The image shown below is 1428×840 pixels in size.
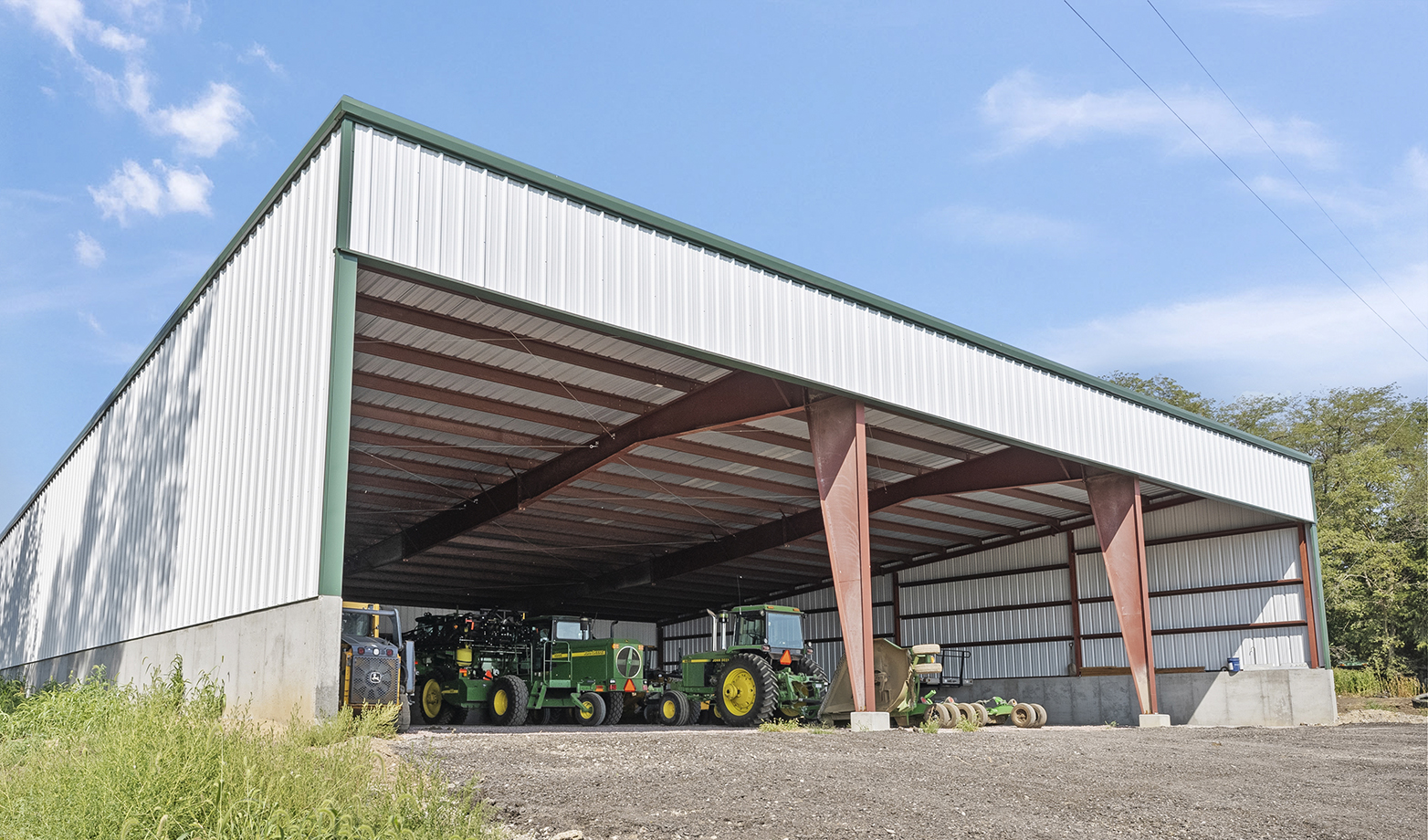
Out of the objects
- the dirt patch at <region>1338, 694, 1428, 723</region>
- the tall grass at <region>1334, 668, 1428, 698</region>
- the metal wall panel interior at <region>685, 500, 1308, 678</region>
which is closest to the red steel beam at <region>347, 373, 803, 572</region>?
the metal wall panel interior at <region>685, 500, 1308, 678</region>

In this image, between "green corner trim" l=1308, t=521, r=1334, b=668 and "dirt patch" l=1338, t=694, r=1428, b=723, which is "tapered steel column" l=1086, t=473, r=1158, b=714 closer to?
"green corner trim" l=1308, t=521, r=1334, b=668

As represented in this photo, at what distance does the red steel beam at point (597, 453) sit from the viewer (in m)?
19.5

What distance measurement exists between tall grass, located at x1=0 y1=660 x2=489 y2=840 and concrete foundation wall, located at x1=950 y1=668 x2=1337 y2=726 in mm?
26131

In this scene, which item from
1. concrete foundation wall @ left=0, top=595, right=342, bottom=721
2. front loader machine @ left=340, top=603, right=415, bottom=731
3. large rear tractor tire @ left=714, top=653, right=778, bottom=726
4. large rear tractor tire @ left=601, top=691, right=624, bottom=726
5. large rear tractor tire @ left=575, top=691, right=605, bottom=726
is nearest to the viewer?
concrete foundation wall @ left=0, top=595, right=342, bottom=721

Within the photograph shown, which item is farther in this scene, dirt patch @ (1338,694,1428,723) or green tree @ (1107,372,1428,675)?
green tree @ (1107,372,1428,675)

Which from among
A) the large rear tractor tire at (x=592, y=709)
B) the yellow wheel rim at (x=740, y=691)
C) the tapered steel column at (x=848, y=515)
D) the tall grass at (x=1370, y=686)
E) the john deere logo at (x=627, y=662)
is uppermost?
the tapered steel column at (x=848, y=515)

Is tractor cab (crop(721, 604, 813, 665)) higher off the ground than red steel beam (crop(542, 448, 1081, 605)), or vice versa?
red steel beam (crop(542, 448, 1081, 605))

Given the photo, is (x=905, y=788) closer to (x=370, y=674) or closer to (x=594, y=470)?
(x=370, y=674)

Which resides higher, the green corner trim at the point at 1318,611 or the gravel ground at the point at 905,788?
the green corner trim at the point at 1318,611

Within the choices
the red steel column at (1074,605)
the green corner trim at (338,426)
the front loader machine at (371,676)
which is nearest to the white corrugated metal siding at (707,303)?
the green corner trim at (338,426)

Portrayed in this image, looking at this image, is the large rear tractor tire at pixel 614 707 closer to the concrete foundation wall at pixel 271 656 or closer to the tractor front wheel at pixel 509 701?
the tractor front wheel at pixel 509 701

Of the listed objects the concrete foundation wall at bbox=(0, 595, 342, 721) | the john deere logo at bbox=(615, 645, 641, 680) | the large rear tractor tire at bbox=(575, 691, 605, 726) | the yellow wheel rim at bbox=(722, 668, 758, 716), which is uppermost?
the concrete foundation wall at bbox=(0, 595, 342, 721)

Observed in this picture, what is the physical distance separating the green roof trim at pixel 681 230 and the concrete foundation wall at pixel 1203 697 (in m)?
8.91

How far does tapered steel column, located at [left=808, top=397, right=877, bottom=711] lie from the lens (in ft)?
60.1
